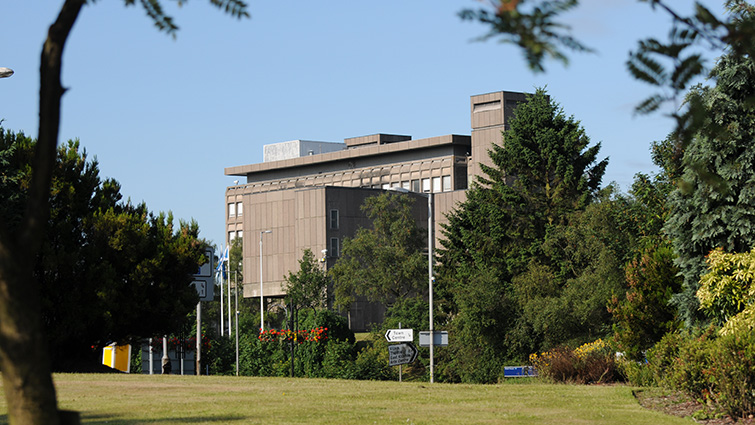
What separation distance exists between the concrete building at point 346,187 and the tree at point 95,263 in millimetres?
52325

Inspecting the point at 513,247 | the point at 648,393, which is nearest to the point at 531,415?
the point at 648,393

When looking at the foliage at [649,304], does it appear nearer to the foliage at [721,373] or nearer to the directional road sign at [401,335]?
the directional road sign at [401,335]

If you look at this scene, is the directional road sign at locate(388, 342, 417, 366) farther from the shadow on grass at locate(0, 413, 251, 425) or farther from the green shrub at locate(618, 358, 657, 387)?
the shadow on grass at locate(0, 413, 251, 425)

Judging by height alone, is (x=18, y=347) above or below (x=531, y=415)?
above

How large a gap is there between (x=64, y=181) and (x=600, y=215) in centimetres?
2547

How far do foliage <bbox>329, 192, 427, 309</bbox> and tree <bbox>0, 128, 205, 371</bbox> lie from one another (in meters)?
41.0

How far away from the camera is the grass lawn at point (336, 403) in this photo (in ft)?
48.8

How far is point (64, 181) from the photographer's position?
30.0m

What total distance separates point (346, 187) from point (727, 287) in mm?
76341

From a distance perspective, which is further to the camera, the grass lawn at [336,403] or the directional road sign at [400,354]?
the directional road sign at [400,354]

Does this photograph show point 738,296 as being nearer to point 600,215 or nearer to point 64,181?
point 64,181

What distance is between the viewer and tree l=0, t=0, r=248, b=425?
546cm

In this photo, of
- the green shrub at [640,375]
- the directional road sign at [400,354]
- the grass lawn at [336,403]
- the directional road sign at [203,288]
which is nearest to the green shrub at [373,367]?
the directional road sign at [203,288]

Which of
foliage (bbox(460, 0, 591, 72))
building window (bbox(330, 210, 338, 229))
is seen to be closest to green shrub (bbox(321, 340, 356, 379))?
building window (bbox(330, 210, 338, 229))
